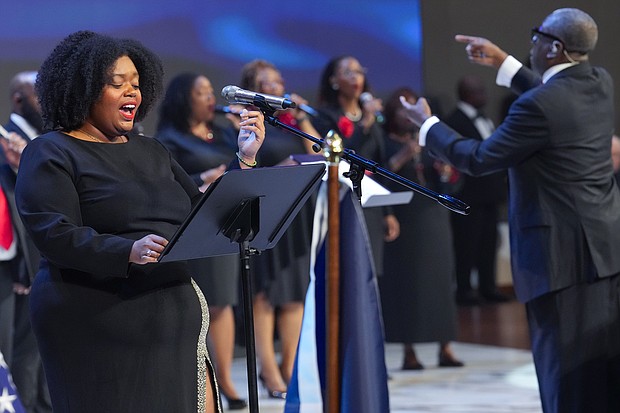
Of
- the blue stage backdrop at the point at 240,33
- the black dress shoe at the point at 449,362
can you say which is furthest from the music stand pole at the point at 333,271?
the blue stage backdrop at the point at 240,33

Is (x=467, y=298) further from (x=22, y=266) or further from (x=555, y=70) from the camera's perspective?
(x=555, y=70)

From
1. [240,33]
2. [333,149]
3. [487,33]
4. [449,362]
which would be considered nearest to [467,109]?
[487,33]

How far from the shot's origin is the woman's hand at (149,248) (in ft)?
9.12

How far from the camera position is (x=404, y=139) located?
22.1 feet

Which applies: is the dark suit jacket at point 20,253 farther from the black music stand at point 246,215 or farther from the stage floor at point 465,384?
the black music stand at point 246,215

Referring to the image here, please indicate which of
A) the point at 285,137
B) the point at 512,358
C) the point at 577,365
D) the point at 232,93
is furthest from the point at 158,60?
the point at 512,358

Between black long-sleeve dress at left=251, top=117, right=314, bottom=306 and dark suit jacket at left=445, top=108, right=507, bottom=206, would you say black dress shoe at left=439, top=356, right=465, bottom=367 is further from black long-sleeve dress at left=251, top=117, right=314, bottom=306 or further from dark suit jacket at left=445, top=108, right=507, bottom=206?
dark suit jacket at left=445, top=108, right=507, bottom=206

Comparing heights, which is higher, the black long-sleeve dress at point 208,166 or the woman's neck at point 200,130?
the woman's neck at point 200,130

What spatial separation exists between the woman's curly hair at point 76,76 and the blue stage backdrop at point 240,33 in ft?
12.1

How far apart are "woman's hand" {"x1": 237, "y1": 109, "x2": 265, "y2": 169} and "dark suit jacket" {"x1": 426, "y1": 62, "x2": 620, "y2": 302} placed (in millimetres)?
1179

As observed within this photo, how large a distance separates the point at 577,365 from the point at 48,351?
6.61ft

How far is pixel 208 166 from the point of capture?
553 cm

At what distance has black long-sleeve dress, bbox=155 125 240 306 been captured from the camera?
552 centimetres

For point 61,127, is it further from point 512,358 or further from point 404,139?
point 512,358
